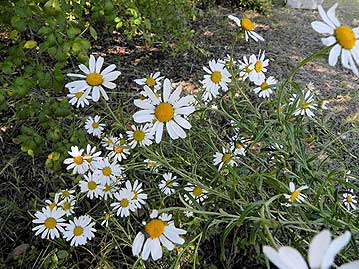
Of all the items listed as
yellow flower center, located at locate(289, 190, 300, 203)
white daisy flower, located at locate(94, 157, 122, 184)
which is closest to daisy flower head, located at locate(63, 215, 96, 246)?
white daisy flower, located at locate(94, 157, 122, 184)

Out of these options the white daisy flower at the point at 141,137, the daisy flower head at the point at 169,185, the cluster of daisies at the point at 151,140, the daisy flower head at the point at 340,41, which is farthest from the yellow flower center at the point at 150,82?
the daisy flower head at the point at 340,41

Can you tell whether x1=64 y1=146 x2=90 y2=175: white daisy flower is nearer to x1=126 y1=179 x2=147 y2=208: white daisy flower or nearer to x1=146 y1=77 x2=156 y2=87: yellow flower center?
x1=126 y1=179 x2=147 y2=208: white daisy flower

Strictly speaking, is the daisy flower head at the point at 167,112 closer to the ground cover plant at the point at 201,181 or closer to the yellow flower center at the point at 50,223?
the ground cover plant at the point at 201,181

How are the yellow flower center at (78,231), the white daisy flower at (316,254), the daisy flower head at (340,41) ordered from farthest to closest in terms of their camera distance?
the yellow flower center at (78,231)
the daisy flower head at (340,41)
the white daisy flower at (316,254)

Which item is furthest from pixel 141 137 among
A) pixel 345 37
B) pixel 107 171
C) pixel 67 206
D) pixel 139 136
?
pixel 345 37

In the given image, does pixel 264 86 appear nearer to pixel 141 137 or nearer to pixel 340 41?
pixel 141 137

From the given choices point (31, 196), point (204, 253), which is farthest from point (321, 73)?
point (31, 196)

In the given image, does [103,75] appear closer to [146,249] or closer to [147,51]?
[146,249]
